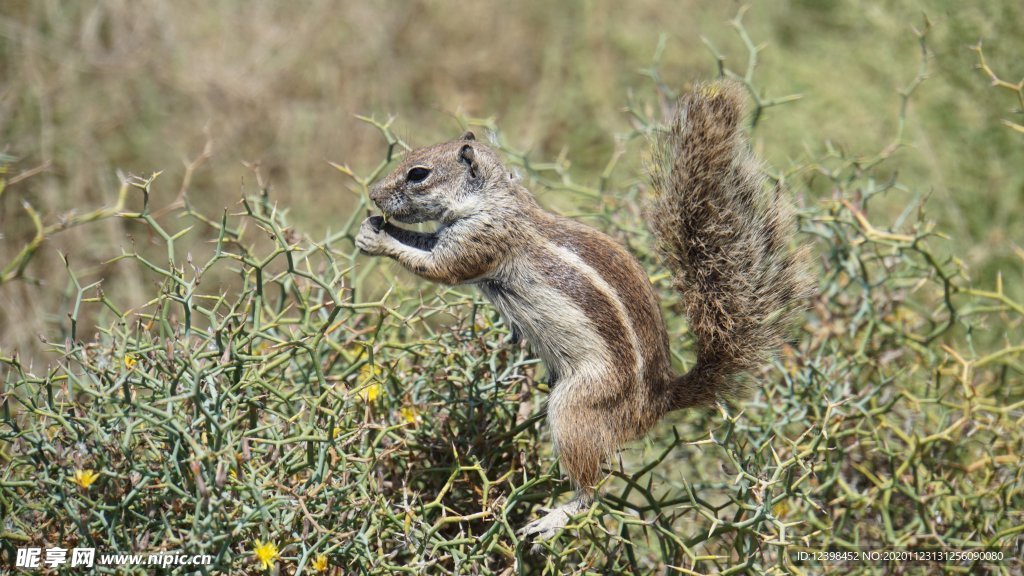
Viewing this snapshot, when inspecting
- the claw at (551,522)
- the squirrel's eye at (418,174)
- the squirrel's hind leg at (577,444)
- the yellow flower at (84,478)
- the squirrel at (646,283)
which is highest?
the squirrel's eye at (418,174)

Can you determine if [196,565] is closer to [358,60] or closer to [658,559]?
[658,559]

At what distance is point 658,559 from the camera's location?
7.88 feet

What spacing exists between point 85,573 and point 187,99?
164 inches

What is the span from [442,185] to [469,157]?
0.13 m

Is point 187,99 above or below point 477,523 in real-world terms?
above

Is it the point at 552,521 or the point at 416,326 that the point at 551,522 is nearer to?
the point at 552,521

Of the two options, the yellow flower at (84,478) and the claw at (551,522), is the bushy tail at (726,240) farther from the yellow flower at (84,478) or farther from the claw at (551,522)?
the yellow flower at (84,478)

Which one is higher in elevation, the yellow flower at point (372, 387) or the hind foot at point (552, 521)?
the yellow flower at point (372, 387)

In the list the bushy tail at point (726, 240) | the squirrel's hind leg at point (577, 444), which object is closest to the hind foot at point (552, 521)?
the squirrel's hind leg at point (577, 444)

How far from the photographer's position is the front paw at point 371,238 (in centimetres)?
244

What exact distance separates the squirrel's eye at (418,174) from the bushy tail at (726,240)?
A: 29.4 inches

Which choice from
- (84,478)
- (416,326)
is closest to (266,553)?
(84,478)

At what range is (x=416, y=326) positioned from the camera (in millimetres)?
3318

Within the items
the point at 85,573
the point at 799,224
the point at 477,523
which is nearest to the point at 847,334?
the point at 799,224
